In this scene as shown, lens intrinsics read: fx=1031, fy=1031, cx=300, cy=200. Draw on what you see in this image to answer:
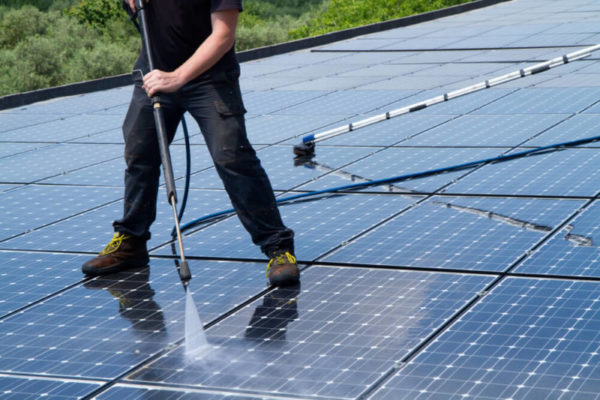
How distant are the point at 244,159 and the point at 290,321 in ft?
3.45

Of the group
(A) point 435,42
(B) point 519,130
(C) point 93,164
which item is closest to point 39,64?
(A) point 435,42

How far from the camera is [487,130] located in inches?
400

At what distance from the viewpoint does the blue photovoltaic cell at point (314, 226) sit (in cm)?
678

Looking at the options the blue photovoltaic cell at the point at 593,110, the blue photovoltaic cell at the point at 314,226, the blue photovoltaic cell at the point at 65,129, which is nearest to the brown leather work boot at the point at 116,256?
the blue photovoltaic cell at the point at 314,226

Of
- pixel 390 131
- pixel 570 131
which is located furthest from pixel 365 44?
pixel 570 131

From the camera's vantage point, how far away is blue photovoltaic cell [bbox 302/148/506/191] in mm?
8367

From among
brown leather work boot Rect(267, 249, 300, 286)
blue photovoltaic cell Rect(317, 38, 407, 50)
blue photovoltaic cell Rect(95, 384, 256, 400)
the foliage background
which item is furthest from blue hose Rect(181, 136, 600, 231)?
the foliage background

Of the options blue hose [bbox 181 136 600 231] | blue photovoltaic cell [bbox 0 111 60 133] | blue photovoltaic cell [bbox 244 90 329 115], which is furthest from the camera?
blue photovoltaic cell [bbox 0 111 60 133]

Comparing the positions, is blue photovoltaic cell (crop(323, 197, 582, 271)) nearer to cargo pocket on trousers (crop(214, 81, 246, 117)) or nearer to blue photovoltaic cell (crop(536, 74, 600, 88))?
cargo pocket on trousers (crop(214, 81, 246, 117))

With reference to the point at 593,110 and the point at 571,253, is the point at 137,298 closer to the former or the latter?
the point at 571,253

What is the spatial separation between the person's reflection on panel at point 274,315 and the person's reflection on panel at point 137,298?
495 millimetres

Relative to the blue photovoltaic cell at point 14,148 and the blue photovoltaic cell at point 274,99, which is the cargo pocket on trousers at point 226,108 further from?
the blue photovoltaic cell at point 274,99

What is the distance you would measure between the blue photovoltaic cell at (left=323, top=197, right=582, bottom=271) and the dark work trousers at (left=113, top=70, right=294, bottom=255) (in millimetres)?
607

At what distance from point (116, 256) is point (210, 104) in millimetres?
1217
